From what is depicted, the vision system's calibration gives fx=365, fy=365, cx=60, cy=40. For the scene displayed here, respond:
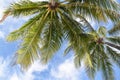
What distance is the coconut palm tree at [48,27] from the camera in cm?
1623

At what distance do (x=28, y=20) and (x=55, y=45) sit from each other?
1.76 metres

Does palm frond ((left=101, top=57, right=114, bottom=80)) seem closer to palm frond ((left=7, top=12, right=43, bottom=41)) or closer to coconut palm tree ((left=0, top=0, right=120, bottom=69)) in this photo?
coconut palm tree ((left=0, top=0, right=120, bottom=69))

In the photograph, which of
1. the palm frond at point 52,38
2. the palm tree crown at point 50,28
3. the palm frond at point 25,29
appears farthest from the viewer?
the palm frond at point 25,29

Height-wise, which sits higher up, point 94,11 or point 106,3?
point 106,3

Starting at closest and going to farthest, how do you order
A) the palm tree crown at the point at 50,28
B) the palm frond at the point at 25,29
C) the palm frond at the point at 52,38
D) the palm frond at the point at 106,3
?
1. the palm frond at the point at 106,3
2. the palm tree crown at the point at 50,28
3. the palm frond at the point at 52,38
4. the palm frond at the point at 25,29

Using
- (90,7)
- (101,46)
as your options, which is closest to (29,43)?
(90,7)

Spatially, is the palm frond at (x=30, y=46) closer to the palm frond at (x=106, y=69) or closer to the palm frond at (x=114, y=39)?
the palm frond at (x=106, y=69)

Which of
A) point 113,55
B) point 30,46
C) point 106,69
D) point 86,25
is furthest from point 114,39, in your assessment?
point 30,46

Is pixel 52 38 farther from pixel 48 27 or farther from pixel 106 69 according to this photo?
pixel 106 69

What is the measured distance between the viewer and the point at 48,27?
55.4 ft

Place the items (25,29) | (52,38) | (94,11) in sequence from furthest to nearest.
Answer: (25,29)
(52,38)
(94,11)

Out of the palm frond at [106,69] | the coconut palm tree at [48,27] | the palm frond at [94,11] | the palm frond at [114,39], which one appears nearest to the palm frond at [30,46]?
the coconut palm tree at [48,27]

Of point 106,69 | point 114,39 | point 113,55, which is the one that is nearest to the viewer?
point 106,69

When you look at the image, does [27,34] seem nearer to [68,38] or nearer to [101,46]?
[68,38]
